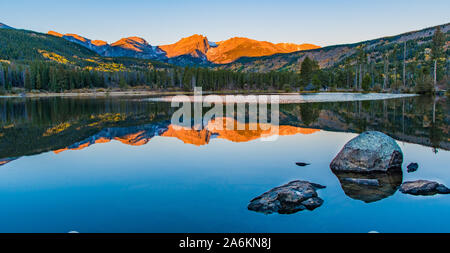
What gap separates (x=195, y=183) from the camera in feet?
35.8

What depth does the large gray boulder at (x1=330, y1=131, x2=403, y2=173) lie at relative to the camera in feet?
39.1

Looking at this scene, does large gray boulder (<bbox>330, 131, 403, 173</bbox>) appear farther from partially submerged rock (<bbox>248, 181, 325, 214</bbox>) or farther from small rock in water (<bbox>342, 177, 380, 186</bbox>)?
partially submerged rock (<bbox>248, 181, 325, 214</bbox>)

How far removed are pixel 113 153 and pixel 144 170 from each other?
398 centimetres

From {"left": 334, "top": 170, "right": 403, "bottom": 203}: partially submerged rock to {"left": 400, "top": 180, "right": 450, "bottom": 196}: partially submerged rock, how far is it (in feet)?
1.08

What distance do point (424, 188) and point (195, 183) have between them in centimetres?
727

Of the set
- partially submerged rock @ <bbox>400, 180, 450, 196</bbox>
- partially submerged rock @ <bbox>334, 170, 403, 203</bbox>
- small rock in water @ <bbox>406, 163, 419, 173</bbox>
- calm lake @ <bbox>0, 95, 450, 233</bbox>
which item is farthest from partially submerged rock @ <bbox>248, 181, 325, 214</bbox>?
small rock in water @ <bbox>406, 163, 419, 173</bbox>

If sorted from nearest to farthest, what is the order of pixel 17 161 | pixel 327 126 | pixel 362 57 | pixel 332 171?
1. pixel 332 171
2. pixel 17 161
3. pixel 327 126
4. pixel 362 57

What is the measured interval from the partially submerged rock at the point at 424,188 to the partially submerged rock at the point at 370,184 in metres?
0.33

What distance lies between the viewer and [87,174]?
1227 cm

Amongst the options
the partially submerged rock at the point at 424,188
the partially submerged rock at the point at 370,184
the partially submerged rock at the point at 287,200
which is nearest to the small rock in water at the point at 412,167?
the partially submerged rock at the point at 370,184

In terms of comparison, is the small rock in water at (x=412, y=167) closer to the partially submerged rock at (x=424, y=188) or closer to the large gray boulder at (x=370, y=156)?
the large gray boulder at (x=370, y=156)
